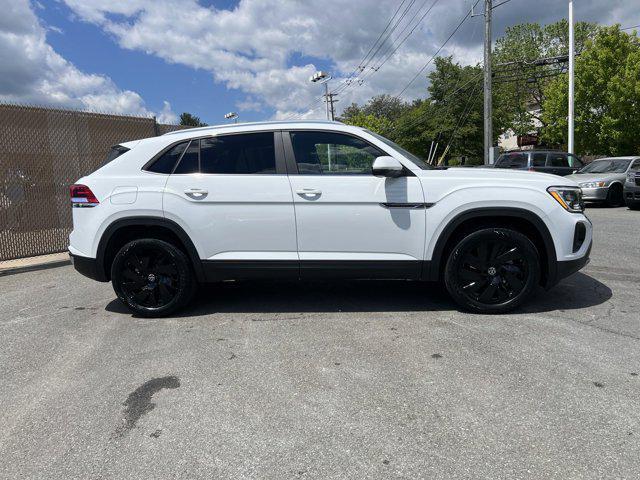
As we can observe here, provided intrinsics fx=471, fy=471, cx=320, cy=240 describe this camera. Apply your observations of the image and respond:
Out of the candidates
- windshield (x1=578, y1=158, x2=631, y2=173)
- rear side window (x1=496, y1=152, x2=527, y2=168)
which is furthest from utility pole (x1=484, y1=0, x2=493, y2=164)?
windshield (x1=578, y1=158, x2=631, y2=173)

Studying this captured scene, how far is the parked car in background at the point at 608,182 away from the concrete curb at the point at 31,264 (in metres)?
13.6

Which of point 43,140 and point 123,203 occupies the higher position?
point 43,140

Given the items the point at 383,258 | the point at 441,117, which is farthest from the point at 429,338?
the point at 441,117

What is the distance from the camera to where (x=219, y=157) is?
4516 mm

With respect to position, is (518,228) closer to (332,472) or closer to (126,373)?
(332,472)

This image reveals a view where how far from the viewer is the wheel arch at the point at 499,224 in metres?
4.25

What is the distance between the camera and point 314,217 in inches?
171

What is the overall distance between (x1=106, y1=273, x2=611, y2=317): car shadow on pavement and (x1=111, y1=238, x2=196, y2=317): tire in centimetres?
26

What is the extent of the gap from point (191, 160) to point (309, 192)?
122 centimetres

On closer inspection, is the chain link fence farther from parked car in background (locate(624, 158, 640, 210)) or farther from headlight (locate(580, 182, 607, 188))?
headlight (locate(580, 182, 607, 188))

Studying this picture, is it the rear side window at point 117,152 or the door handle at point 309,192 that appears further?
the rear side window at point 117,152

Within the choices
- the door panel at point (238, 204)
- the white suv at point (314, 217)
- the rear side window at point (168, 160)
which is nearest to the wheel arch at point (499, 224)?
the white suv at point (314, 217)

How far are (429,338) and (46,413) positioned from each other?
2.82m

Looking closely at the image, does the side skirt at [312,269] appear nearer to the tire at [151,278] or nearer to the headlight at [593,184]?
the tire at [151,278]
